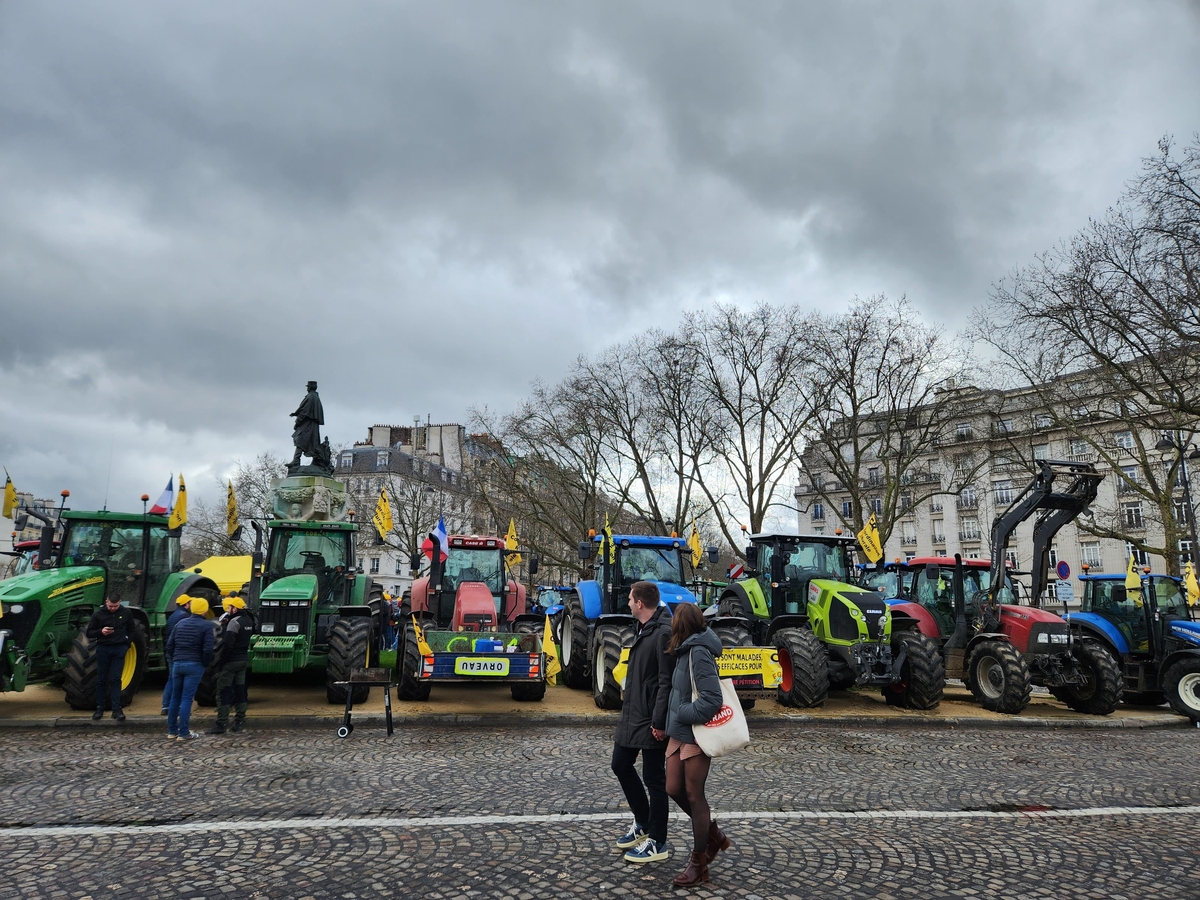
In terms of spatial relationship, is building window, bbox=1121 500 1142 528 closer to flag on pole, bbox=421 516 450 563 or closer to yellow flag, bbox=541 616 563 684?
yellow flag, bbox=541 616 563 684

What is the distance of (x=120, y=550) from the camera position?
11898 mm

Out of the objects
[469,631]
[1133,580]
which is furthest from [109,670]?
[1133,580]

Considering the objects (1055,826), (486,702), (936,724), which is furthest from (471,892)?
(936,724)

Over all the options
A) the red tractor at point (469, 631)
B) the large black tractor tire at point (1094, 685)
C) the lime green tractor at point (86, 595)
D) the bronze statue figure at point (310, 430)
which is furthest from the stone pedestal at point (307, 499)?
the large black tractor tire at point (1094, 685)

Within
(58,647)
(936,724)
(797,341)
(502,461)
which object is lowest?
(936,724)

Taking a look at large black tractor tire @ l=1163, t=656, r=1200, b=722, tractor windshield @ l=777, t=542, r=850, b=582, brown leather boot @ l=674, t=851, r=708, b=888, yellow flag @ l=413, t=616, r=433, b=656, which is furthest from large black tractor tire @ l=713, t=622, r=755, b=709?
large black tractor tire @ l=1163, t=656, r=1200, b=722

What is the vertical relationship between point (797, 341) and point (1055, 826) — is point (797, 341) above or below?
above

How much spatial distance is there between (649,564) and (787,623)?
242 centimetres

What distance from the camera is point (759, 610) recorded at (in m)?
13.9

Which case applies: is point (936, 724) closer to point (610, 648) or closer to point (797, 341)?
point (610, 648)

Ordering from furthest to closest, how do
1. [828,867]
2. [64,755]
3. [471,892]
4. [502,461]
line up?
1. [502,461]
2. [64,755]
3. [828,867]
4. [471,892]

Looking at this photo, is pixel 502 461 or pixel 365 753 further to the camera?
pixel 502 461

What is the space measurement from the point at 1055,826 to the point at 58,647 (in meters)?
11.5

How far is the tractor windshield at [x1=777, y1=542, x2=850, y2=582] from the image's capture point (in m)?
13.8
